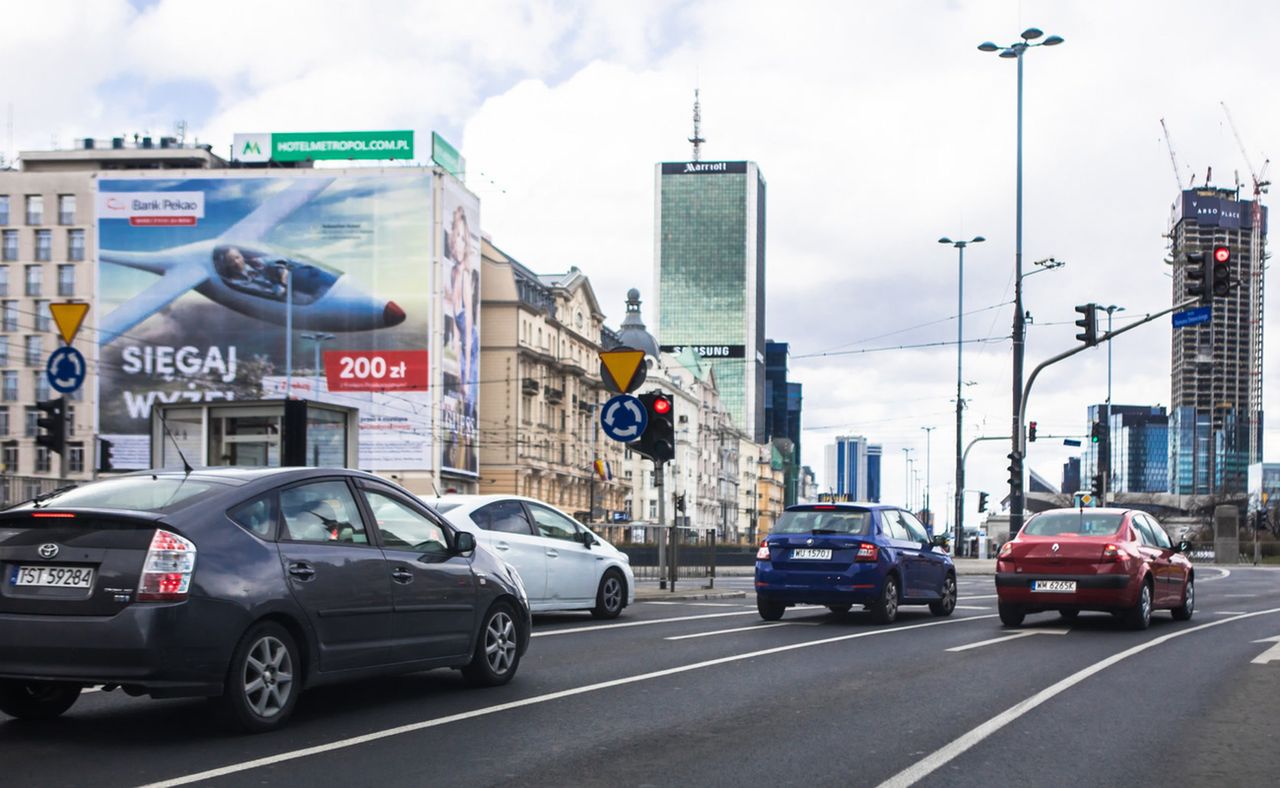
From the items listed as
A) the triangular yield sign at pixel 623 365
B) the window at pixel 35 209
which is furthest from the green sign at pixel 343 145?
the triangular yield sign at pixel 623 365

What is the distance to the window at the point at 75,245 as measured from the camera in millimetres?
88625

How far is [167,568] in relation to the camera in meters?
7.73

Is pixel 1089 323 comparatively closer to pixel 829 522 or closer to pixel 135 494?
pixel 829 522

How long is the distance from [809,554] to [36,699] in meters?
10.8

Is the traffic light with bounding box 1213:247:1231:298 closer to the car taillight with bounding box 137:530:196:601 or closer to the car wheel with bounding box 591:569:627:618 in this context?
the car wheel with bounding box 591:569:627:618

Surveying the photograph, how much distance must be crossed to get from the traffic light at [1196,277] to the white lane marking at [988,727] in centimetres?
1498

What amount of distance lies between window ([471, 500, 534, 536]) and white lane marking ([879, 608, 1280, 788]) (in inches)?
254

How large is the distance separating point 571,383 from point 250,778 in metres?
98.2

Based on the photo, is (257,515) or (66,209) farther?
(66,209)

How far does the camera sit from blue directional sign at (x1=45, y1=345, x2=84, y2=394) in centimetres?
1923

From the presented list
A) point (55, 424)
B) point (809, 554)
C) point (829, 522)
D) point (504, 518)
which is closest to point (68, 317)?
point (55, 424)

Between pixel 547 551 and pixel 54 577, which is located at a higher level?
pixel 54 577

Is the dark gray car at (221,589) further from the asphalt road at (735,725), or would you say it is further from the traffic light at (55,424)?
the traffic light at (55,424)

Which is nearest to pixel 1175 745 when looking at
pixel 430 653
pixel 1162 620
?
pixel 430 653
